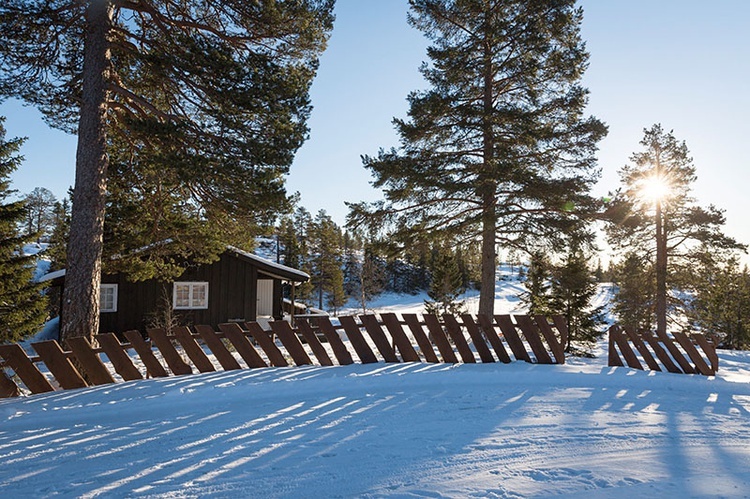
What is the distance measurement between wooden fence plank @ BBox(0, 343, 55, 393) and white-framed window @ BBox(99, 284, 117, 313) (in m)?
13.6

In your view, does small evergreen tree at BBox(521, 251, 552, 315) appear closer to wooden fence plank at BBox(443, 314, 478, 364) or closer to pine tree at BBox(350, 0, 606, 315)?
pine tree at BBox(350, 0, 606, 315)

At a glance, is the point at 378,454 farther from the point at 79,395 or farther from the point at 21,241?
the point at 21,241

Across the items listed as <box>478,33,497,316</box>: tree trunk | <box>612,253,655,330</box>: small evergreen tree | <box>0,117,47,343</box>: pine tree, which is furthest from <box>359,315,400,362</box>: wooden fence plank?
<box>612,253,655,330</box>: small evergreen tree

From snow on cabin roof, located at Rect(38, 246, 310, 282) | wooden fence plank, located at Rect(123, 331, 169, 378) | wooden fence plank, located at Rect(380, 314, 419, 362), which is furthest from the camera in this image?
snow on cabin roof, located at Rect(38, 246, 310, 282)

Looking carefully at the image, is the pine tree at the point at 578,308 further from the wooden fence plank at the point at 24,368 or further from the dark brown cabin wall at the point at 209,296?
the wooden fence plank at the point at 24,368

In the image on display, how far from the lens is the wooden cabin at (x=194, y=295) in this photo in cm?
1761

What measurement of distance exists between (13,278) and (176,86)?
8.79 m

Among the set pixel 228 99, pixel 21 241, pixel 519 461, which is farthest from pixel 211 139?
pixel 21 241

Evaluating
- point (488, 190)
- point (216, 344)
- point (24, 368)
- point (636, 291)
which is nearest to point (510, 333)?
point (216, 344)

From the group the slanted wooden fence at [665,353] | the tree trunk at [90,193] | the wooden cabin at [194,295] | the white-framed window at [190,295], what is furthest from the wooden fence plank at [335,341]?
the white-framed window at [190,295]

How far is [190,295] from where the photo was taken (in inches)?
750

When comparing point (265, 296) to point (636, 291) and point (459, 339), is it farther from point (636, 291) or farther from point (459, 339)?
point (636, 291)

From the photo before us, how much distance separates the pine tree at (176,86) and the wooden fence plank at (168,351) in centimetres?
219

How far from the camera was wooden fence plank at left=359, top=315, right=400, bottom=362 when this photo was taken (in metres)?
7.53
